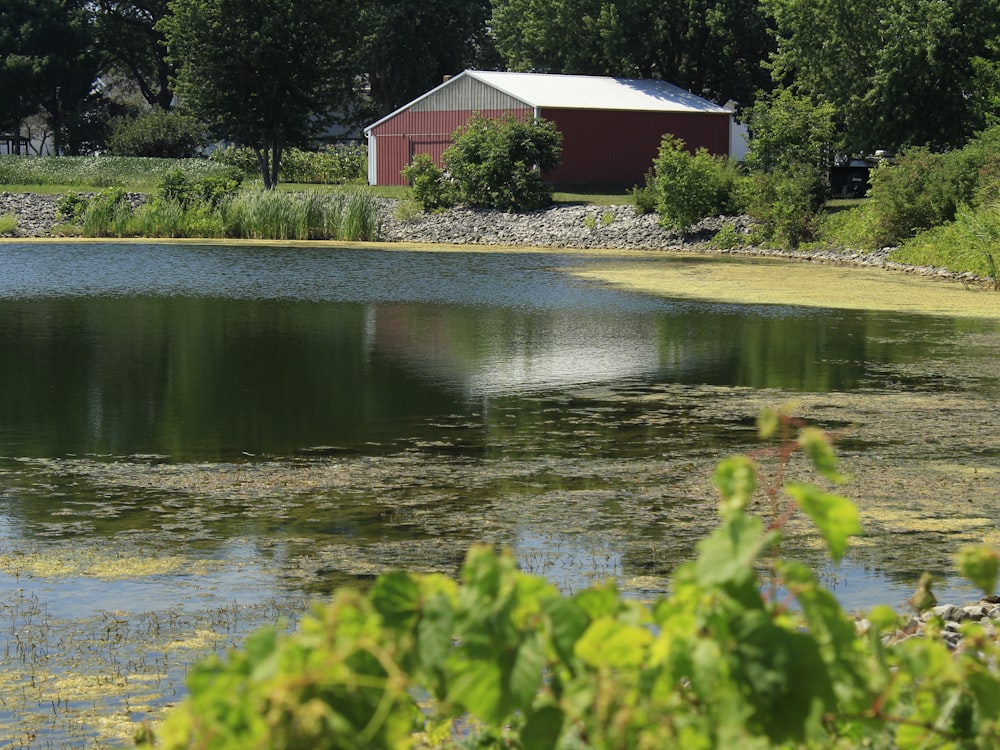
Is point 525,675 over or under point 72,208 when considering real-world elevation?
under

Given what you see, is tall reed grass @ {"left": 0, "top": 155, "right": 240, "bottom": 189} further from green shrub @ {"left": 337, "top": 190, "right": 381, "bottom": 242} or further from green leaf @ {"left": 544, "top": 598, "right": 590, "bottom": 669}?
green leaf @ {"left": 544, "top": 598, "right": 590, "bottom": 669}

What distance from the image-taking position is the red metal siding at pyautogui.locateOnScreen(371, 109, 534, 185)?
5603cm

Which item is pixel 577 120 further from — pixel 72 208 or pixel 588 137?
pixel 72 208

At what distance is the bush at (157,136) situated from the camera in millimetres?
67000

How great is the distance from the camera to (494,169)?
44.9 metres

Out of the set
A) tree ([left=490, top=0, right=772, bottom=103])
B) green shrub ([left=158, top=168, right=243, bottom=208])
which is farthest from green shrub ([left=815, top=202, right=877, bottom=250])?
tree ([left=490, top=0, right=772, bottom=103])

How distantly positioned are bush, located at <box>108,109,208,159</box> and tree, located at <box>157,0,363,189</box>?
12.8 meters

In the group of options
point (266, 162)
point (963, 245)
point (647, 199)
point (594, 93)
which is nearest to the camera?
point (963, 245)

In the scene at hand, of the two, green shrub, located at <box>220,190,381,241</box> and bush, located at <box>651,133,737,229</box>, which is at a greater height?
bush, located at <box>651,133,737,229</box>

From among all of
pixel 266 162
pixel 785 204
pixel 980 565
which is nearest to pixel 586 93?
pixel 266 162

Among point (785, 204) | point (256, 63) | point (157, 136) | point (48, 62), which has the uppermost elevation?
point (48, 62)

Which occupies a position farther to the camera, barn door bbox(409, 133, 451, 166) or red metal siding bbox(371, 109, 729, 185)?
barn door bbox(409, 133, 451, 166)

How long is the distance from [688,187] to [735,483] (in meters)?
38.2

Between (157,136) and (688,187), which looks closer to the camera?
(688,187)
